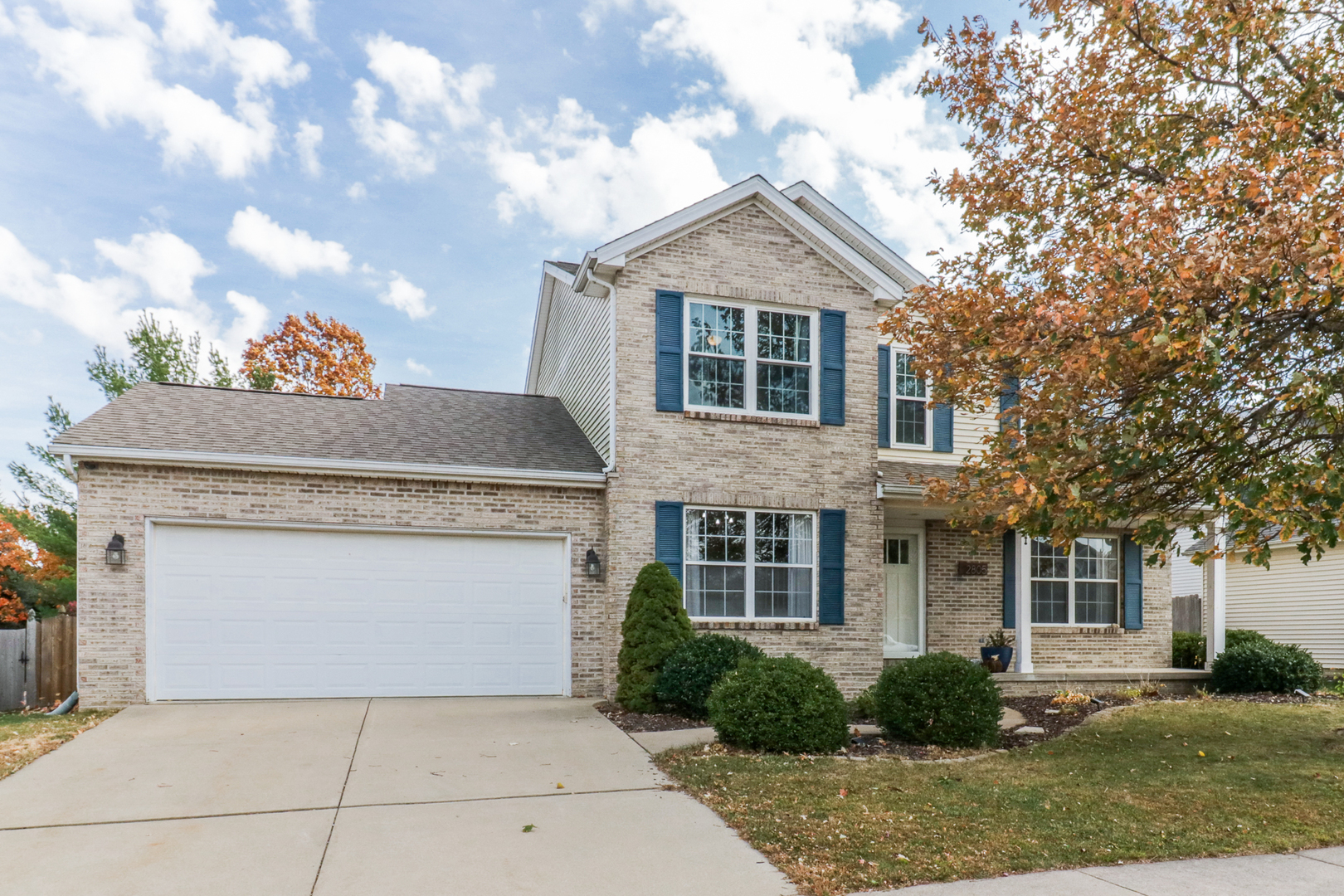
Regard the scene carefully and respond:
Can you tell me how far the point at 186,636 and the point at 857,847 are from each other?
8453 mm

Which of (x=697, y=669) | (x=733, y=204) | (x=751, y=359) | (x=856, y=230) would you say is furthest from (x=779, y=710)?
(x=856, y=230)

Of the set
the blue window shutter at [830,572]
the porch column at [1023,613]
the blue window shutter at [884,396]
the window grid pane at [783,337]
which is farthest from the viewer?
the blue window shutter at [884,396]

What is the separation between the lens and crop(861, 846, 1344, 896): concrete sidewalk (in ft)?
15.3

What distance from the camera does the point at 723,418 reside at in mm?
11867

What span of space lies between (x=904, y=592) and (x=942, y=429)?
272 centimetres

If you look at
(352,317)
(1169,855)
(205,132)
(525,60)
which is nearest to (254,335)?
(352,317)

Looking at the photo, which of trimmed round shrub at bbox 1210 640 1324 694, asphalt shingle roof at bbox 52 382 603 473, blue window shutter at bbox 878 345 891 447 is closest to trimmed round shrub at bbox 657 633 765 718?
asphalt shingle roof at bbox 52 382 603 473

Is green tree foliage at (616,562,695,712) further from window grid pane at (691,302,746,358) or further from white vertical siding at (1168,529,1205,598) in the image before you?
white vertical siding at (1168,529,1205,598)

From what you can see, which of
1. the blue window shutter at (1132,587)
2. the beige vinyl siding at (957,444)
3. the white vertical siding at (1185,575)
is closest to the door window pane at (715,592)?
the beige vinyl siding at (957,444)

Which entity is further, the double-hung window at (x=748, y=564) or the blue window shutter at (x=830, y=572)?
the blue window shutter at (x=830, y=572)

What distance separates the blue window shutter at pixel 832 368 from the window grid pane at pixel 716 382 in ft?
3.97

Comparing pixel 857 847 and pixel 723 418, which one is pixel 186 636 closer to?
pixel 723 418

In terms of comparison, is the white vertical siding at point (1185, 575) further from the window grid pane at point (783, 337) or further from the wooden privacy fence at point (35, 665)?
the wooden privacy fence at point (35, 665)

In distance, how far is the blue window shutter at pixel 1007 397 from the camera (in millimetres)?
8492
